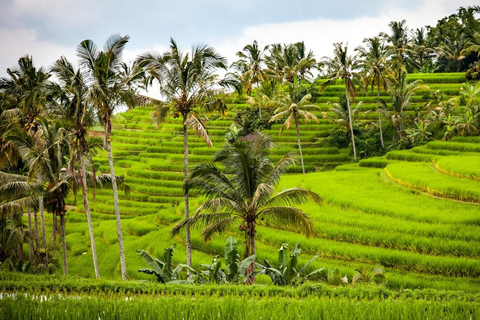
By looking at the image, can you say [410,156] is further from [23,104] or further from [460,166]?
[23,104]

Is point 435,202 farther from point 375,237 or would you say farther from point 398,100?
point 398,100

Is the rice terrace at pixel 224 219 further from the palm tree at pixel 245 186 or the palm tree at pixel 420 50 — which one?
the palm tree at pixel 420 50

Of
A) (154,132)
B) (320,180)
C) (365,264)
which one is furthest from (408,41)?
A: (365,264)

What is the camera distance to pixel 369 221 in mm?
16422

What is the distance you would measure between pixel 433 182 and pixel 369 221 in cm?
394

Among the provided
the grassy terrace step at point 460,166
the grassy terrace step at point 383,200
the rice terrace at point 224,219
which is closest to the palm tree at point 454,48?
the rice terrace at point 224,219

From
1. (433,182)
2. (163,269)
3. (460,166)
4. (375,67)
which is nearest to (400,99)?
(375,67)

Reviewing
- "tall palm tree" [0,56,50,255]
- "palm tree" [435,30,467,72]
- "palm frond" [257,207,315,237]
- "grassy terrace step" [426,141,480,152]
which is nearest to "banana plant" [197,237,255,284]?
"palm frond" [257,207,315,237]

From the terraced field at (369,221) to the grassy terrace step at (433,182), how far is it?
4 cm

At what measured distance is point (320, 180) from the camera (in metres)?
23.1

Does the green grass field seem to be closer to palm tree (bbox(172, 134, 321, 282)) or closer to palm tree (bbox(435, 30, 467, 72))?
palm tree (bbox(172, 134, 321, 282))

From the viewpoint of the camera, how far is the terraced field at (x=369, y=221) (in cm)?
1391

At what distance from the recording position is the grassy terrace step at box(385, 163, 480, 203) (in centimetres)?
1712

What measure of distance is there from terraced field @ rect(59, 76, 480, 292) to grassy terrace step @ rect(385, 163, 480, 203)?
0.04m
